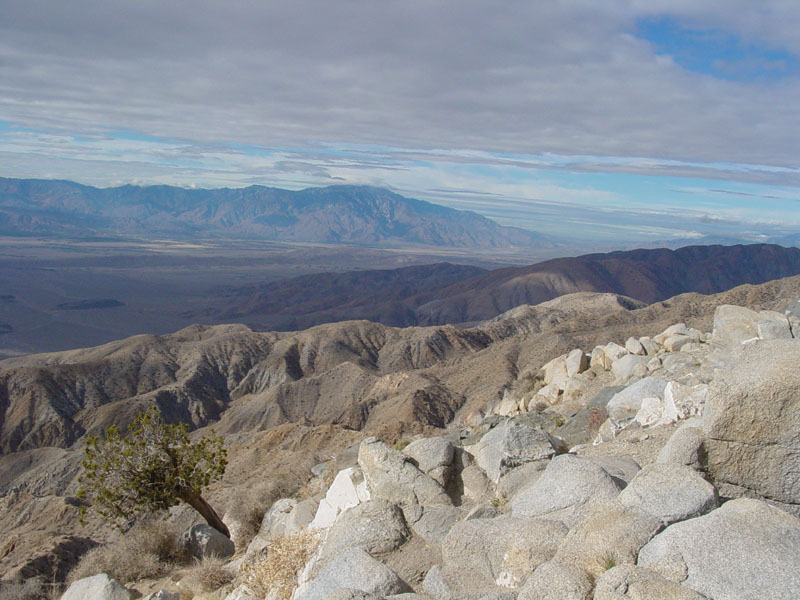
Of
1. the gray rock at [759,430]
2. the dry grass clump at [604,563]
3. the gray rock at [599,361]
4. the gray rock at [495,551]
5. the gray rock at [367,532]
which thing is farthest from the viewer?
the gray rock at [599,361]

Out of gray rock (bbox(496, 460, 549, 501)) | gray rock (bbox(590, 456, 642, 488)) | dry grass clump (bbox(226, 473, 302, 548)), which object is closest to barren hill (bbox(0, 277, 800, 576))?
dry grass clump (bbox(226, 473, 302, 548))

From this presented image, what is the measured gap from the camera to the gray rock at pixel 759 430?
7.56 m

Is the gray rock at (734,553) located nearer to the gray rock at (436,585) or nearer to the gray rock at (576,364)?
the gray rock at (436,585)

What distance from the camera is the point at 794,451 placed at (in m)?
7.53

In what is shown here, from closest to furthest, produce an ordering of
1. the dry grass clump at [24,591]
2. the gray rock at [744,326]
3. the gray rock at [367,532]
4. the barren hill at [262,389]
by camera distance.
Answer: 1. the gray rock at [367,532]
2. the dry grass clump at [24,591]
3. the gray rock at [744,326]
4. the barren hill at [262,389]

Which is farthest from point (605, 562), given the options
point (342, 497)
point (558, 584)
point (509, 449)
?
point (342, 497)

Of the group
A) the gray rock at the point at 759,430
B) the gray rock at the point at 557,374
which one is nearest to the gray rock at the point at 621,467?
the gray rock at the point at 759,430

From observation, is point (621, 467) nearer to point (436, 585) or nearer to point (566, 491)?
A: point (566, 491)

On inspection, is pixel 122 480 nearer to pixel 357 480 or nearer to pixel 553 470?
pixel 357 480

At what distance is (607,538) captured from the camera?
6770 millimetres

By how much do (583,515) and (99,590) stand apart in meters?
9.83

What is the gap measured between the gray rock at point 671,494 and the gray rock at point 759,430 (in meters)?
0.68

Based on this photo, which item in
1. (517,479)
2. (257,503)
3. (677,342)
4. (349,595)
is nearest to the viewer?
(349,595)

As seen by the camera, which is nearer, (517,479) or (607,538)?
(607,538)
